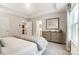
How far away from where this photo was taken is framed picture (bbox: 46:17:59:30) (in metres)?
1.55

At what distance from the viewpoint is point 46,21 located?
161 centimetres

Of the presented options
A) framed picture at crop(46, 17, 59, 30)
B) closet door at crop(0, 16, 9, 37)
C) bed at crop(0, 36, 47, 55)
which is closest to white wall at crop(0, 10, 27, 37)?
closet door at crop(0, 16, 9, 37)

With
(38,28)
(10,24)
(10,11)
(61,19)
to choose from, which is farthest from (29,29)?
(61,19)

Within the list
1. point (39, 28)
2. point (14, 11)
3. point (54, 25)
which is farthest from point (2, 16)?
point (54, 25)

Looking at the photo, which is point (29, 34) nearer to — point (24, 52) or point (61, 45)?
point (24, 52)

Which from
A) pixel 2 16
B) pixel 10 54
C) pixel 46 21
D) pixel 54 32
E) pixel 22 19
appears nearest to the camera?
pixel 10 54

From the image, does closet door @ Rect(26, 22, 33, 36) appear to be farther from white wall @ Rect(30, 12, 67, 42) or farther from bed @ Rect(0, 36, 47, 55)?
bed @ Rect(0, 36, 47, 55)

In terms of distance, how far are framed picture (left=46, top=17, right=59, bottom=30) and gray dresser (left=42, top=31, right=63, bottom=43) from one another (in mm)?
121

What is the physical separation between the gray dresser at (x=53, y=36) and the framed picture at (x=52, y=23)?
121mm

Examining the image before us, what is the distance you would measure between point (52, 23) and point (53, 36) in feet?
0.97

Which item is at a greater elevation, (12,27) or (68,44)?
(12,27)

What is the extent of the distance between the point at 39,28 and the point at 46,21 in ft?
0.65

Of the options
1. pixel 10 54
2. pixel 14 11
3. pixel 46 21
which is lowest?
pixel 10 54

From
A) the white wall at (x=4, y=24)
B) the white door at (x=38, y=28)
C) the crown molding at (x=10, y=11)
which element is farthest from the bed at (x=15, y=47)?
the crown molding at (x=10, y=11)
